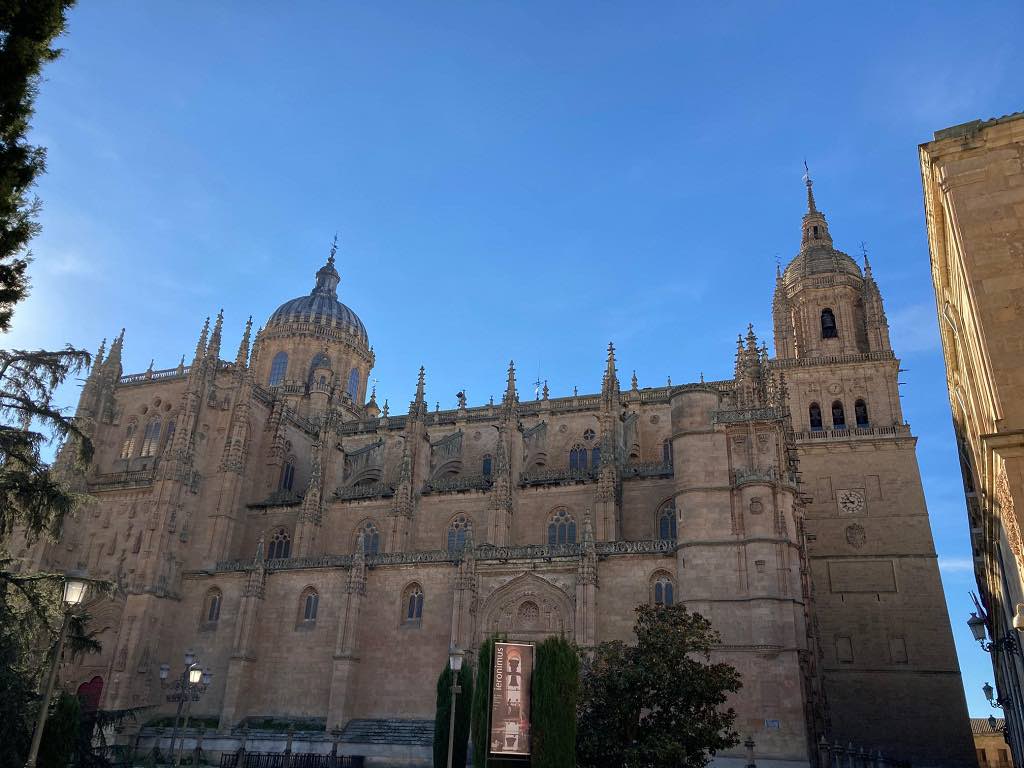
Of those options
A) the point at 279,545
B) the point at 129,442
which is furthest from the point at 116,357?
the point at 279,545

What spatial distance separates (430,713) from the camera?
3391 cm

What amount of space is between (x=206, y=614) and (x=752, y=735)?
87.7 feet

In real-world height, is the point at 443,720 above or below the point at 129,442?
below

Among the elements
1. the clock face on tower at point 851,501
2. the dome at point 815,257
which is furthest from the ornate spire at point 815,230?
the clock face on tower at point 851,501

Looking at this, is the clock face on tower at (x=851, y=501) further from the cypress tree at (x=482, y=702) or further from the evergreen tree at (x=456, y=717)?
the cypress tree at (x=482, y=702)

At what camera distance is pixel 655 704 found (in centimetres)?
2203

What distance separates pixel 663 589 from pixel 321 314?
A: 1604 inches

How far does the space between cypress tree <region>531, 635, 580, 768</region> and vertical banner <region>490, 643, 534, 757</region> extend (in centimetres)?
26

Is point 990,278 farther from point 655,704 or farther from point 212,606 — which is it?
point 212,606

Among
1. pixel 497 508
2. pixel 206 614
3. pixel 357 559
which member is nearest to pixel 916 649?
pixel 497 508

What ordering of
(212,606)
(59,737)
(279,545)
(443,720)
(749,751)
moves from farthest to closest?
(279,545), (212,606), (749,751), (443,720), (59,737)

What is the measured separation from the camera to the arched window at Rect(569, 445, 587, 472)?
45.1 meters

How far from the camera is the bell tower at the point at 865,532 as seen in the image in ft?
125

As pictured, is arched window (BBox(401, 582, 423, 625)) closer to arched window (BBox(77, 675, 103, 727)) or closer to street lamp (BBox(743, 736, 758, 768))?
street lamp (BBox(743, 736, 758, 768))
